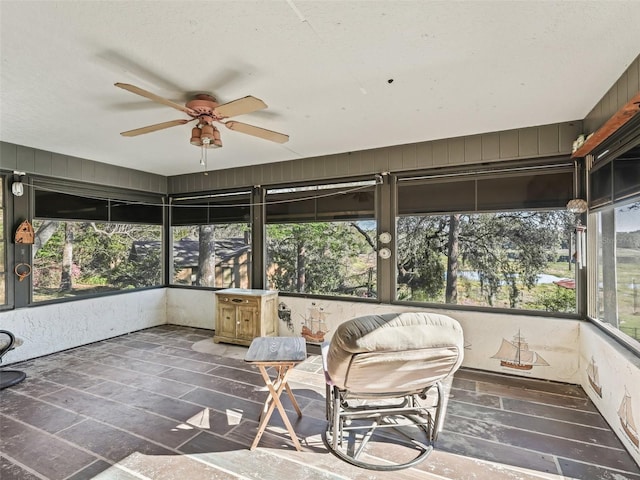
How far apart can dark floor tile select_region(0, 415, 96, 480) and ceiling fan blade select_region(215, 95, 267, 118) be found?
248cm

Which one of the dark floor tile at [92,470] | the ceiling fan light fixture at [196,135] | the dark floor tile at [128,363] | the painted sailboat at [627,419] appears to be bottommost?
the dark floor tile at [92,470]

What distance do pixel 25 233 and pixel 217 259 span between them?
2.47 metres

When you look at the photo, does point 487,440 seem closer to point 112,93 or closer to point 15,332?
point 112,93

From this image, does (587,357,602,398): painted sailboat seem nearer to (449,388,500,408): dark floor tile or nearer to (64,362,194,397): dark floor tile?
(449,388,500,408): dark floor tile

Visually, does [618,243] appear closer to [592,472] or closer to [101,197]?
[592,472]

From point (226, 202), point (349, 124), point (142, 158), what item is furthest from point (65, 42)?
point (226, 202)

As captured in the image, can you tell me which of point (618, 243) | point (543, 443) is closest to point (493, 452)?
point (543, 443)

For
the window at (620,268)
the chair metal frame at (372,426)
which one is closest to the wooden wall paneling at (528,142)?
the window at (620,268)

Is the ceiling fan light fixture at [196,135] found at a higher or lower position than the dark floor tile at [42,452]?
higher

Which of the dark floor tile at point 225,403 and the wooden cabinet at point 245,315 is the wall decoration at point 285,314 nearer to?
the wooden cabinet at point 245,315

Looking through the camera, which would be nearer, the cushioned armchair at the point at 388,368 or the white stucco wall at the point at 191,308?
the cushioned armchair at the point at 388,368

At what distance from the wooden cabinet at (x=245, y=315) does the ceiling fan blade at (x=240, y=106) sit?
8.67 feet

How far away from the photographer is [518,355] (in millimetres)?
3473

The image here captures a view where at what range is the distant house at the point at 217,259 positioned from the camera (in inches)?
211
